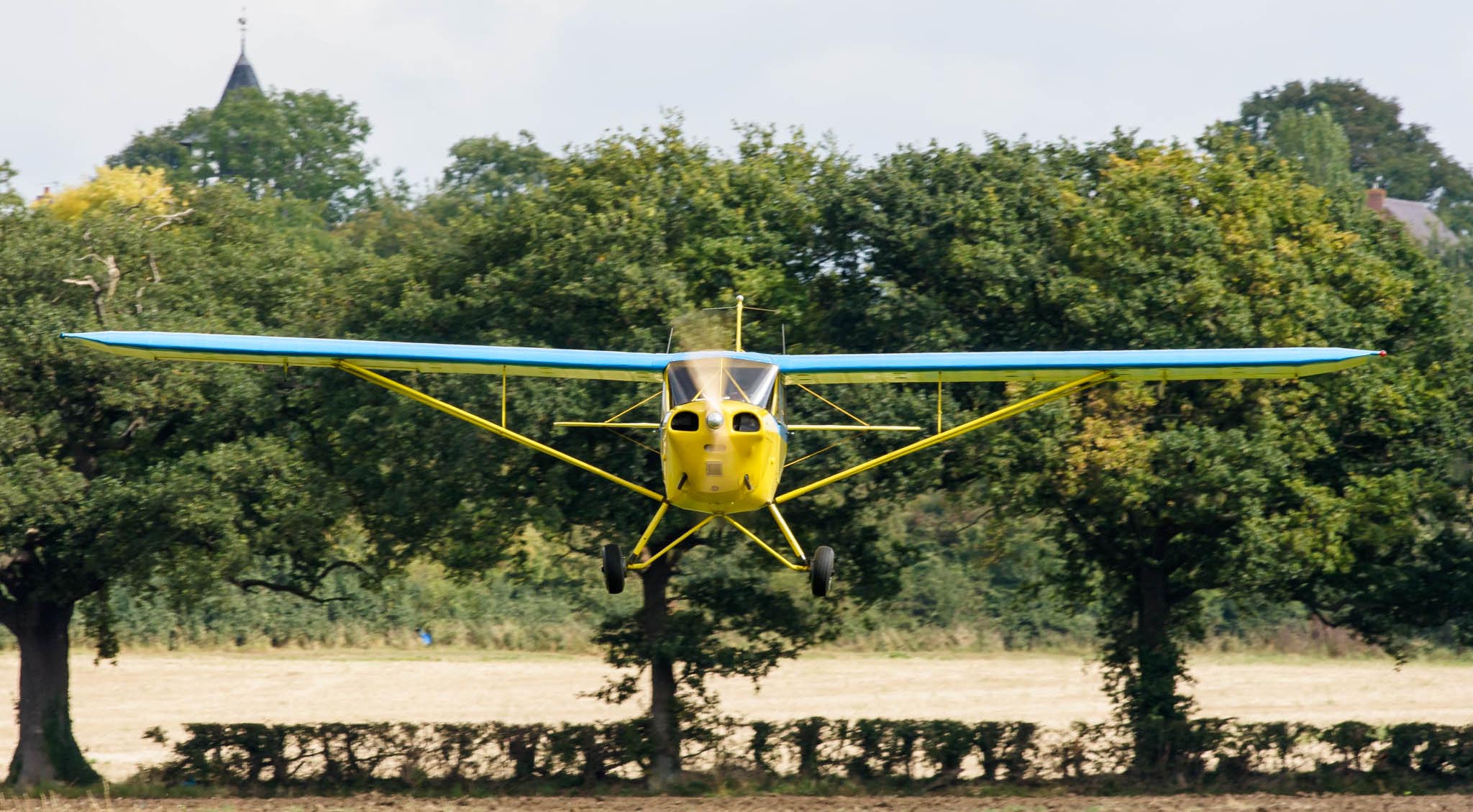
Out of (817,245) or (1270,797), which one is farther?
(817,245)

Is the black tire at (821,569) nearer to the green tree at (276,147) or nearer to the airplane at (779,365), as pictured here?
the airplane at (779,365)

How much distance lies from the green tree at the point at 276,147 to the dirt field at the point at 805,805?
81045 mm

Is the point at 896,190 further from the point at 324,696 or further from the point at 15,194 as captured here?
the point at 324,696

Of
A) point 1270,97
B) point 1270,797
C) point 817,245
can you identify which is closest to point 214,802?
point 817,245

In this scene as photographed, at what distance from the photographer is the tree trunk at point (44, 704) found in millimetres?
26938

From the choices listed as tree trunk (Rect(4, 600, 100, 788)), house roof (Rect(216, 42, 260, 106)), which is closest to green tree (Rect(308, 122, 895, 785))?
tree trunk (Rect(4, 600, 100, 788))

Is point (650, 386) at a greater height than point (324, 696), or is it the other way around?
point (650, 386)

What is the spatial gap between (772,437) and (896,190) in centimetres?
1293

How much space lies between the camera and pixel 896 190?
89.8ft

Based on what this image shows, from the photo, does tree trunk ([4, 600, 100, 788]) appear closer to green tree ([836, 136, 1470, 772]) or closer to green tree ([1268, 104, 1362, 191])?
green tree ([836, 136, 1470, 772])

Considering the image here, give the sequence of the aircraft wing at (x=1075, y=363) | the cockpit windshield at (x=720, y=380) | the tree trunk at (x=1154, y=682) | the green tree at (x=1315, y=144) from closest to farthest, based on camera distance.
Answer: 1. the cockpit windshield at (x=720, y=380)
2. the aircraft wing at (x=1075, y=363)
3. the tree trunk at (x=1154, y=682)
4. the green tree at (x=1315, y=144)

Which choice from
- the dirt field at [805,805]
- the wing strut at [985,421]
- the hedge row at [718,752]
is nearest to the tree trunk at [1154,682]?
the hedge row at [718,752]

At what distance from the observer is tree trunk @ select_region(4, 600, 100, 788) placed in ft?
88.4

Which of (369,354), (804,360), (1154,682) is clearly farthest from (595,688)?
(804,360)
